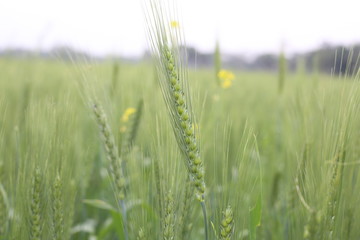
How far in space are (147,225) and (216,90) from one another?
1.23 meters

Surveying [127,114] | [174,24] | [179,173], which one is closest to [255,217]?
[179,173]

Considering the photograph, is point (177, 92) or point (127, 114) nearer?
point (177, 92)

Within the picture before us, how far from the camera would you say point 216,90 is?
1939 millimetres

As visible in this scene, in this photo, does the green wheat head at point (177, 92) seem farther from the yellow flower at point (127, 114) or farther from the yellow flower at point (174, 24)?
the yellow flower at point (127, 114)

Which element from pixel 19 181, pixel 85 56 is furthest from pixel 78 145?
pixel 19 181

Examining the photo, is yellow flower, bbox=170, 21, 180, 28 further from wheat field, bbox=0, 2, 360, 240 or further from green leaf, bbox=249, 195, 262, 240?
green leaf, bbox=249, 195, 262, 240

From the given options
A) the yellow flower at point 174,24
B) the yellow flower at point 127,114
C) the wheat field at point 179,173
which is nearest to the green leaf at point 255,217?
the wheat field at point 179,173

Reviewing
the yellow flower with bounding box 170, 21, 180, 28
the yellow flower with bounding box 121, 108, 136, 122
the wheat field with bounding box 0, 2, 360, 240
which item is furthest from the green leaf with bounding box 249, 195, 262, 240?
the yellow flower with bounding box 121, 108, 136, 122

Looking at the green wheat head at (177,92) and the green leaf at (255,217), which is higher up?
the green wheat head at (177,92)

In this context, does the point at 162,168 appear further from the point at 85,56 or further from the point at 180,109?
the point at 85,56

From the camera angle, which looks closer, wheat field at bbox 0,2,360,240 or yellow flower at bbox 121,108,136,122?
wheat field at bbox 0,2,360,240

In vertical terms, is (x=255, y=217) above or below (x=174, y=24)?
below

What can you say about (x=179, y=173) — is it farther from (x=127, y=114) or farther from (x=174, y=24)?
(x=127, y=114)

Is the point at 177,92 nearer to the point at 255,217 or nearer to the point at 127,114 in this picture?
the point at 255,217
